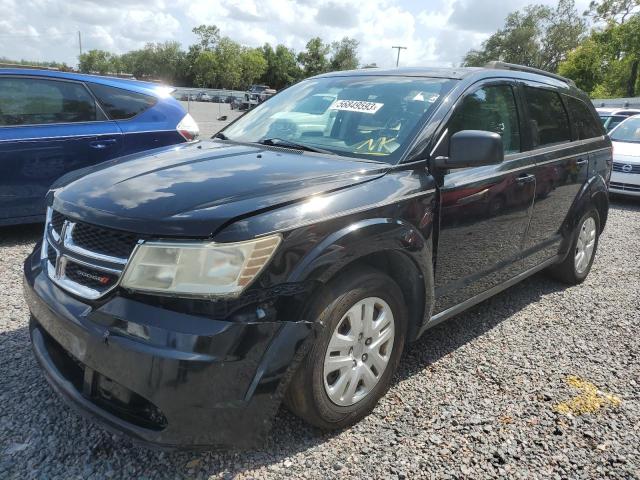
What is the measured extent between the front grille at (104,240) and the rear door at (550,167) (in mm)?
2728

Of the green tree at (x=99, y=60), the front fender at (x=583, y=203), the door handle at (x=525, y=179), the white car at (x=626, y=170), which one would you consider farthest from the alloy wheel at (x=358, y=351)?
the green tree at (x=99, y=60)

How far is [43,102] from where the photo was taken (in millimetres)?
5035

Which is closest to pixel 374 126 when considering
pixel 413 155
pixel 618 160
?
pixel 413 155

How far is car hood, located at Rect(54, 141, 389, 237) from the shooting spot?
1.96 metres

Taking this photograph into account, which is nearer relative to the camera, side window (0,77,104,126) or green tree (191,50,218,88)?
side window (0,77,104,126)

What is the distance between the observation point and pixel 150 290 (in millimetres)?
1905

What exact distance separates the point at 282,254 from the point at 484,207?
155 centimetres

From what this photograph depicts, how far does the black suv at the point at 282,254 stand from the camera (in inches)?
74.4

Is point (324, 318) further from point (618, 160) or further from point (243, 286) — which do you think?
point (618, 160)

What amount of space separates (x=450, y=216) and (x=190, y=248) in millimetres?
1502

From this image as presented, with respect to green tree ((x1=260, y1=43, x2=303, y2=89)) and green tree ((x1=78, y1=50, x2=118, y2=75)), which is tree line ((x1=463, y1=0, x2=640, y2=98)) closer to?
green tree ((x1=260, y1=43, x2=303, y2=89))

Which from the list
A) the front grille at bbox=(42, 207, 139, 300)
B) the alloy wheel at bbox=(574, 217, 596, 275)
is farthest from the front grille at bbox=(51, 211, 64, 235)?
the alloy wheel at bbox=(574, 217, 596, 275)

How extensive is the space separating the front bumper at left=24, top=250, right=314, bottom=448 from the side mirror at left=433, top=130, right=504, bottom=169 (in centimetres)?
122

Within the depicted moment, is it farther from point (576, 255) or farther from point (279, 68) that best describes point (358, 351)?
point (279, 68)
